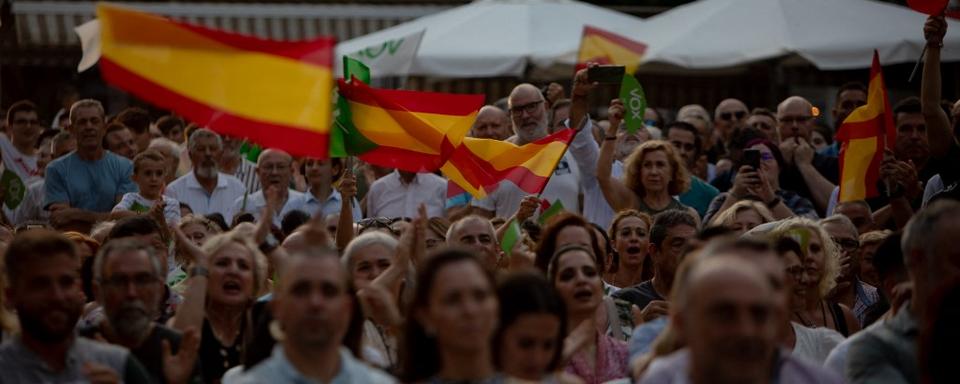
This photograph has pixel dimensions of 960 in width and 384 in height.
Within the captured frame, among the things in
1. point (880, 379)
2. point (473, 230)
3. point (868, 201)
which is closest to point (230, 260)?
point (473, 230)

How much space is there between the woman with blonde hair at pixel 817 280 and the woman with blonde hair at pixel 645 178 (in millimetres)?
2657

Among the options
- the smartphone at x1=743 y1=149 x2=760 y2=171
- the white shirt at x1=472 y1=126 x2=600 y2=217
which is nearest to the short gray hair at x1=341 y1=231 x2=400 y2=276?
the white shirt at x1=472 y1=126 x2=600 y2=217

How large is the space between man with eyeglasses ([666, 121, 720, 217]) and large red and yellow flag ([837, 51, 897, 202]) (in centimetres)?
127

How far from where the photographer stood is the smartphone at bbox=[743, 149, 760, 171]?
43.0 ft

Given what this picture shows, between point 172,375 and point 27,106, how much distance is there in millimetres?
9393

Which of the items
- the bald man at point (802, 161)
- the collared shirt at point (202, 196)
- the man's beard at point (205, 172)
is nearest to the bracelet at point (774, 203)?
the bald man at point (802, 161)

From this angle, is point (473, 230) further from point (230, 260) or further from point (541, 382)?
point (541, 382)

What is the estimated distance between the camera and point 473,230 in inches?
398

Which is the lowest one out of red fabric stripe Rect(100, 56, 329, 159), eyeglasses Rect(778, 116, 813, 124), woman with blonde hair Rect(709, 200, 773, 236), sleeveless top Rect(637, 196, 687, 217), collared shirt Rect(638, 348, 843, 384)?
sleeveless top Rect(637, 196, 687, 217)

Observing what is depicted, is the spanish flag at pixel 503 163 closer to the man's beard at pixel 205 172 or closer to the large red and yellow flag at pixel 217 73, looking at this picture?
the man's beard at pixel 205 172

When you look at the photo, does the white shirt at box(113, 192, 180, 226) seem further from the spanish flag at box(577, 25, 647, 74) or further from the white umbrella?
the white umbrella

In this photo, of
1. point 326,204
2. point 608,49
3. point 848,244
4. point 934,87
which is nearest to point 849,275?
point 848,244

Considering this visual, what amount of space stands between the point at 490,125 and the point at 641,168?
5.66ft

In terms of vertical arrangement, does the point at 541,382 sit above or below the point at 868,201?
above
